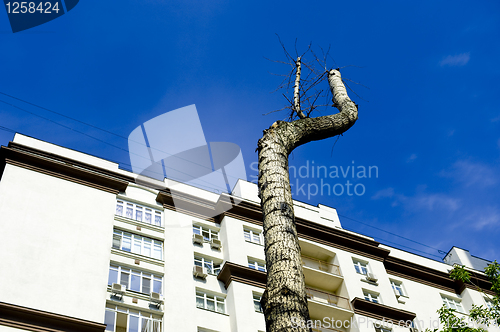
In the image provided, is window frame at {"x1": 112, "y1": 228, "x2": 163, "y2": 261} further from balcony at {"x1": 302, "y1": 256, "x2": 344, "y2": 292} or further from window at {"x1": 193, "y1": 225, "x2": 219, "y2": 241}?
balcony at {"x1": 302, "y1": 256, "x2": 344, "y2": 292}

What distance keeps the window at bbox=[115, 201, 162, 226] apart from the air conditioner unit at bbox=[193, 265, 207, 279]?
13.7ft

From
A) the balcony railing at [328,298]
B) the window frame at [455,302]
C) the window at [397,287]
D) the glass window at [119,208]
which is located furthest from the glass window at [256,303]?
the window frame at [455,302]

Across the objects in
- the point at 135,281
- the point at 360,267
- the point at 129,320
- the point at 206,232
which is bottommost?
the point at 129,320

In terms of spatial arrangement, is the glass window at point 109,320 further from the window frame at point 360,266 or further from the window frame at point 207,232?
the window frame at point 360,266

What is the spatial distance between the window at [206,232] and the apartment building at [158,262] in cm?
7

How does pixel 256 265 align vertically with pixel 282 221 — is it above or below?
above

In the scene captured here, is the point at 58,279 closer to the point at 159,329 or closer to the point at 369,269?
the point at 159,329

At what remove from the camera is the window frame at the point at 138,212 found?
90.1 feet

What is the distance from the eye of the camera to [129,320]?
21.4 metres

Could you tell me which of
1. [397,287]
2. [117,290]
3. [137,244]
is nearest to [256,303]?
[137,244]

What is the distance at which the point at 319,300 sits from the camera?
2856 centimetres

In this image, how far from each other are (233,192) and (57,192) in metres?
12.5

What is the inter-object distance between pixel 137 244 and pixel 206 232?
4730 millimetres

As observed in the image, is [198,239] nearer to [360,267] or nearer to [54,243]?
[54,243]
